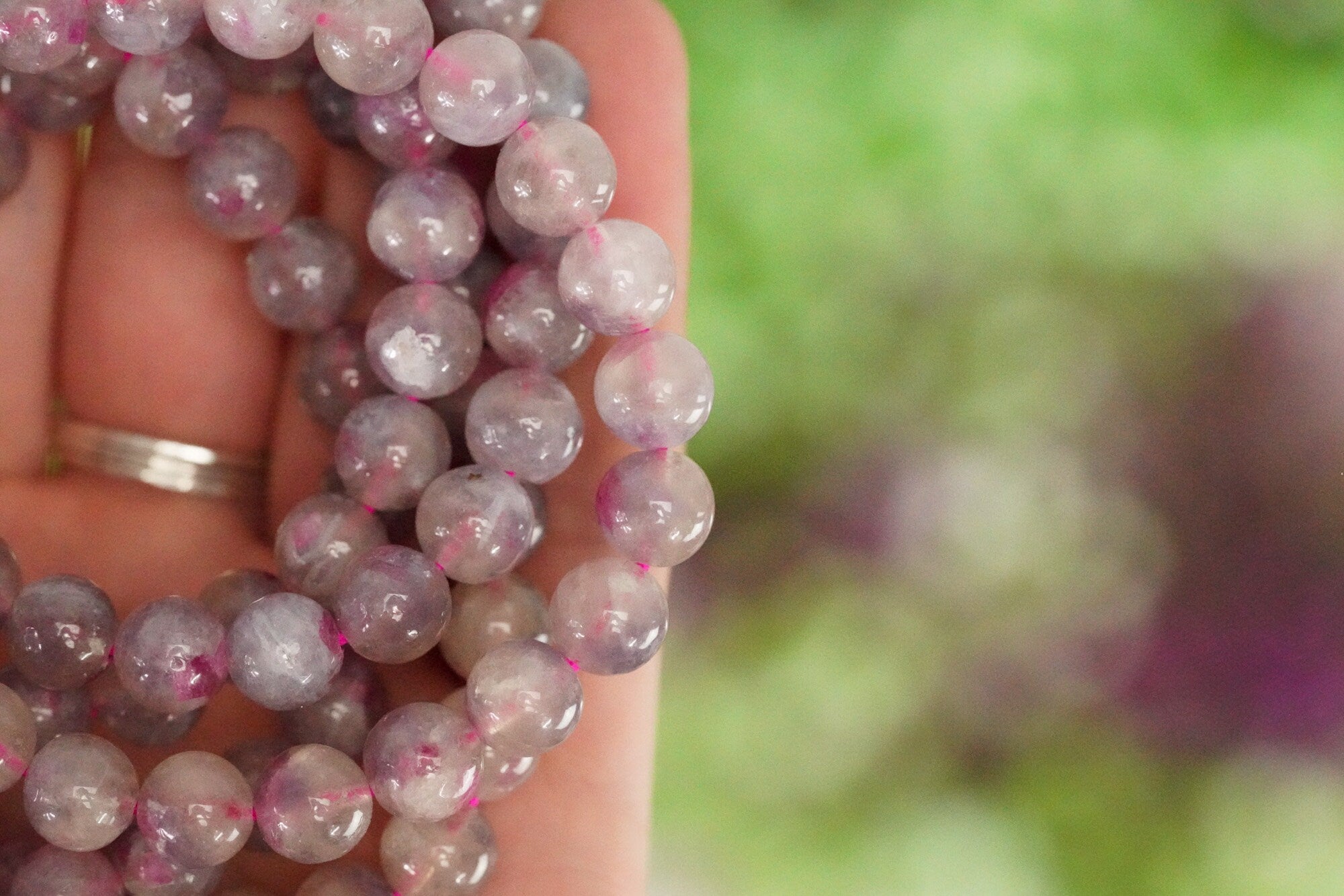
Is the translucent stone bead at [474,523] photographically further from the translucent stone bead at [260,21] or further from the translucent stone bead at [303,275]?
the translucent stone bead at [260,21]

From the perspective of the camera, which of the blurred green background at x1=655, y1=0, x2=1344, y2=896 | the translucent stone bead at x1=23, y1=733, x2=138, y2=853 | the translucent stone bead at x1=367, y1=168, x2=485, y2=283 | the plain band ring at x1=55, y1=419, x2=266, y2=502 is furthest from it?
the blurred green background at x1=655, y1=0, x2=1344, y2=896

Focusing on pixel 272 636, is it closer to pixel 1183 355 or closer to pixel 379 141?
pixel 379 141

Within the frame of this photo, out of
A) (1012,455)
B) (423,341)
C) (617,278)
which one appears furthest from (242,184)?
(1012,455)

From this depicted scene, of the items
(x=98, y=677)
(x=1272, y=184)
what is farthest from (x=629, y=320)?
(x=1272, y=184)

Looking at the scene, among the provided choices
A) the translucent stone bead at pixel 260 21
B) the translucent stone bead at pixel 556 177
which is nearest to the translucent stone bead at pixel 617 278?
the translucent stone bead at pixel 556 177

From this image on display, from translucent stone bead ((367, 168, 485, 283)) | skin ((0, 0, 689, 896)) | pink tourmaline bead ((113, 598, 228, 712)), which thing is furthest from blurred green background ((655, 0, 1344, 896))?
pink tourmaline bead ((113, 598, 228, 712))

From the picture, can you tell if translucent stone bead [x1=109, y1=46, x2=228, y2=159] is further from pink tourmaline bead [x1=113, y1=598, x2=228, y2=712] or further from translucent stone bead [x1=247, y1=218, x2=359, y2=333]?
pink tourmaline bead [x1=113, y1=598, x2=228, y2=712]
